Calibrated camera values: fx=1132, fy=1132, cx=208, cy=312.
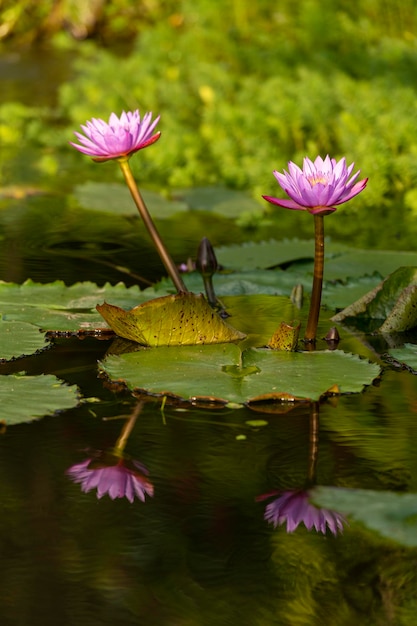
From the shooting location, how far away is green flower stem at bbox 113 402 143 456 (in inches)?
68.9

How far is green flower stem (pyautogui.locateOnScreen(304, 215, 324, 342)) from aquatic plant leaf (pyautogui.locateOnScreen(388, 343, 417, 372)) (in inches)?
6.3

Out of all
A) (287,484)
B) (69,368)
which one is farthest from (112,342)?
(287,484)

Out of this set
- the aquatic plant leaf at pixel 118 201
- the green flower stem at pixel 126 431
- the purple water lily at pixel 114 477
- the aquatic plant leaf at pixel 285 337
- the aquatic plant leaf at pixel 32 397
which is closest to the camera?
the purple water lily at pixel 114 477

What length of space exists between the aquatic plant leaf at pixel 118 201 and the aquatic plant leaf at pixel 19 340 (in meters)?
1.40

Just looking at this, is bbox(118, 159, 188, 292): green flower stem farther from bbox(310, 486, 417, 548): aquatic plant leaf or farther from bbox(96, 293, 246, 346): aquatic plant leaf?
bbox(310, 486, 417, 548): aquatic plant leaf

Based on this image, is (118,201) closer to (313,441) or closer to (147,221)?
(147,221)

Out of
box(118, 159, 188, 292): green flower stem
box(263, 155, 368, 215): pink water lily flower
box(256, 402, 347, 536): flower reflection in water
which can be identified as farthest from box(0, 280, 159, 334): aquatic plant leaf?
box(256, 402, 347, 536): flower reflection in water

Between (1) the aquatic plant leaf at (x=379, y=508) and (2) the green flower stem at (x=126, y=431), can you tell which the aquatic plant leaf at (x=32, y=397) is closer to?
(2) the green flower stem at (x=126, y=431)

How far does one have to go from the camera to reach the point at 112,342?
2.31m

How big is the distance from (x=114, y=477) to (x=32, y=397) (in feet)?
1.10

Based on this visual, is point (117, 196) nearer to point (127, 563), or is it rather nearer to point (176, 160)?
point (176, 160)

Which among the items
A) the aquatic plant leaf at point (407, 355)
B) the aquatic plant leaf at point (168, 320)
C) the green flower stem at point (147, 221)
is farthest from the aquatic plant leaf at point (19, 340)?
the aquatic plant leaf at point (407, 355)

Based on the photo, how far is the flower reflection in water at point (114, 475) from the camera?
160 centimetres

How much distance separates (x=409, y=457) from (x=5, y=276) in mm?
1465
